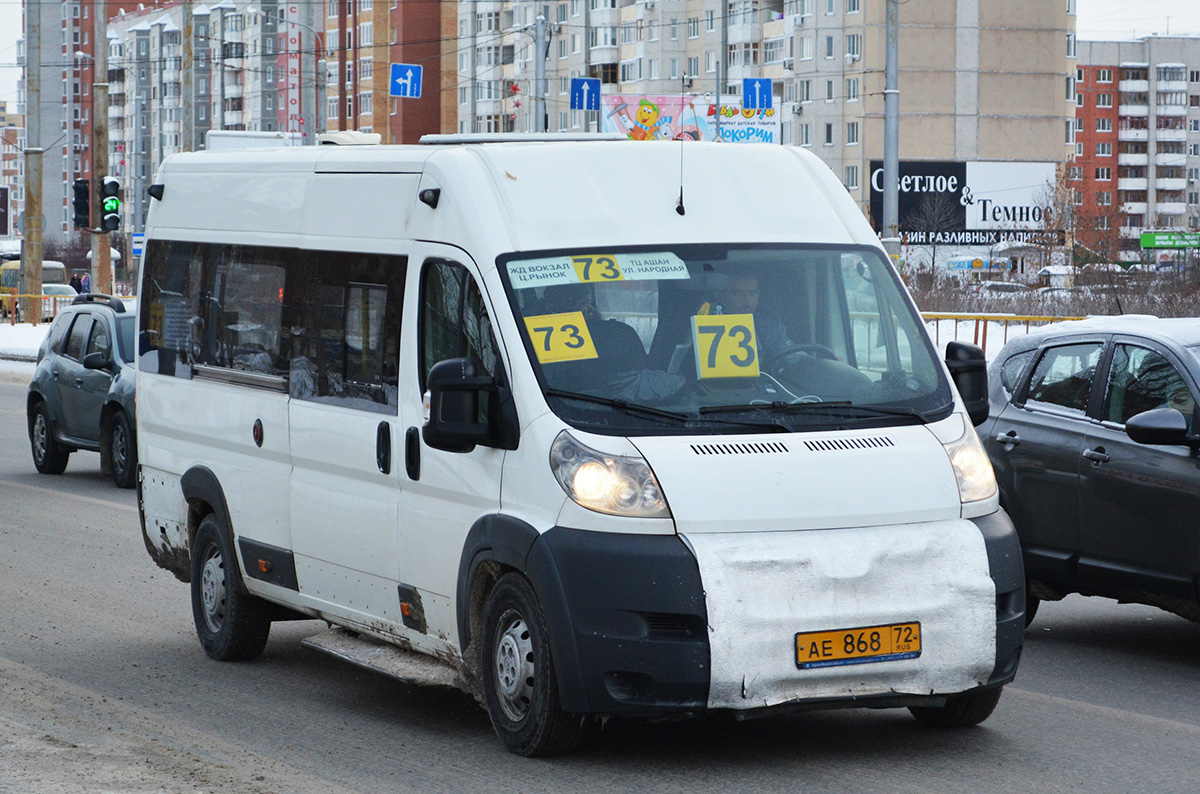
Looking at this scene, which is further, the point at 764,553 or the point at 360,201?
the point at 360,201

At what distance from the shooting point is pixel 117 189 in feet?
121

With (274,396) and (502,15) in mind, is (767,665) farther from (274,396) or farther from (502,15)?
(502,15)

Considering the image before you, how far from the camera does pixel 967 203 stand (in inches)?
3939

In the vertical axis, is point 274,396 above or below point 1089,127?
below

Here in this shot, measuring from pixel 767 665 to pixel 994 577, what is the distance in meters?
0.89

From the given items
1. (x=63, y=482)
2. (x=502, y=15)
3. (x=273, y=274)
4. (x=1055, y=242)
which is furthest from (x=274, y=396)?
(x=502, y=15)

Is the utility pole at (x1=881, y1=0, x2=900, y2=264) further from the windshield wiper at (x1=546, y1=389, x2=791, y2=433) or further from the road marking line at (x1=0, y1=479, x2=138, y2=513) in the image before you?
the windshield wiper at (x1=546, y1=389, x2=791, y2=433)

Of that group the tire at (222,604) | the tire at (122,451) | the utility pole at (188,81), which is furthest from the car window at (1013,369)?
the utility pole at (188,81)

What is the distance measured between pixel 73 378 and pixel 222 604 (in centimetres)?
984

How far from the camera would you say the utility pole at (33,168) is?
141 feet

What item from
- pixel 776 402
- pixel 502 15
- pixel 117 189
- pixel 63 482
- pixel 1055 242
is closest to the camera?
pixel 776 402

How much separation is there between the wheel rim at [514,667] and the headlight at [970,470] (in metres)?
1.55

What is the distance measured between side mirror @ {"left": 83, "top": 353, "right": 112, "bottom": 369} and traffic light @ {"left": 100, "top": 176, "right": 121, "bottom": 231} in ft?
65.0

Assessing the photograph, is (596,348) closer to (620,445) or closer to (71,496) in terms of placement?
(620,445)
